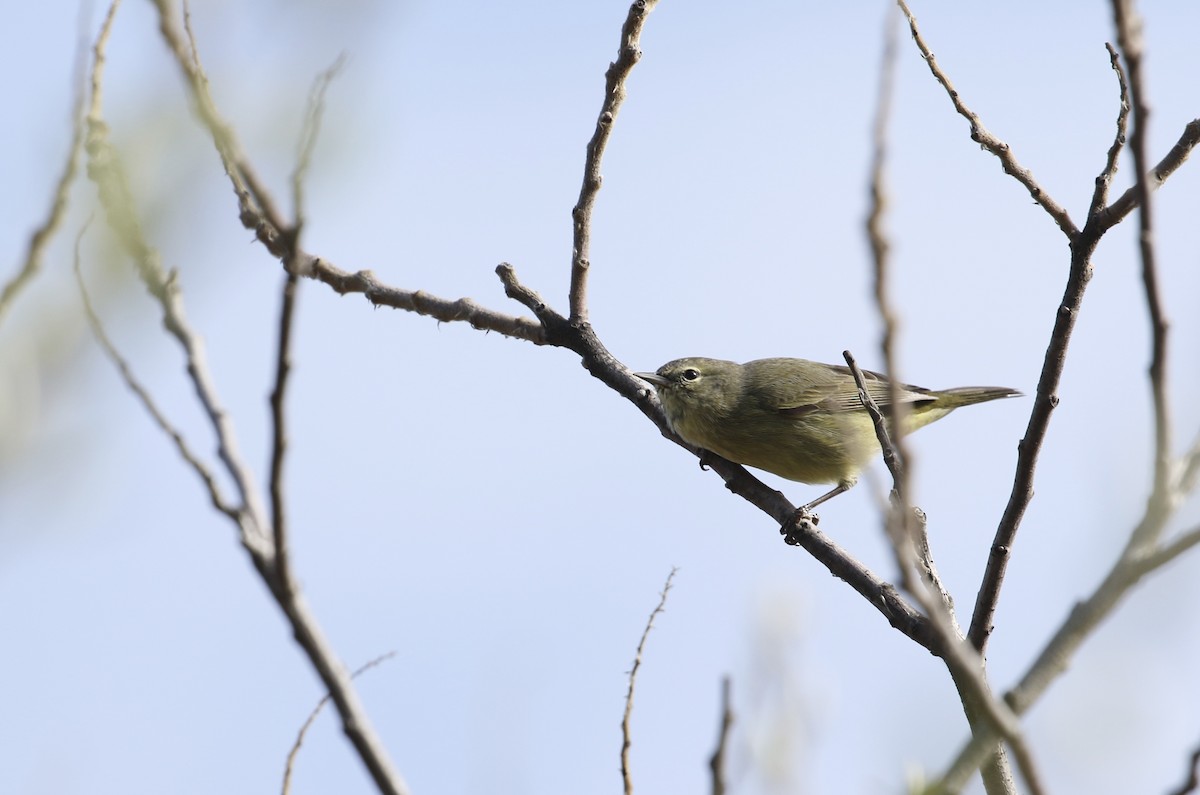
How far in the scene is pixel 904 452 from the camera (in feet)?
4.79

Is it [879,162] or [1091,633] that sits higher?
[879,162]

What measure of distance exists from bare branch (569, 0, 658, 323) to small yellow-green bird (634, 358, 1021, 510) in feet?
6.90

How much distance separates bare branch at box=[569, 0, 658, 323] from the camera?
421 cm

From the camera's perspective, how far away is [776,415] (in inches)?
285

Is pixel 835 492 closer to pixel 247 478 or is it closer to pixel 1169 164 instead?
pixel 1169 164

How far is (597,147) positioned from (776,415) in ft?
10.5

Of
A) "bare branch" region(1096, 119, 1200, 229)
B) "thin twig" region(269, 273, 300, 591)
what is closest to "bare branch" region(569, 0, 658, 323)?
"bare branch" region(1096, 119, 1200, 229)

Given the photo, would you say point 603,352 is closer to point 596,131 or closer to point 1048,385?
point 596,131

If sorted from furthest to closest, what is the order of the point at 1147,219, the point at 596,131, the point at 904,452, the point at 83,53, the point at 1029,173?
the point at 596,131 < the point at 1029,173 < the point at 83,53 < the point at 1147,219 < the point at 904,452

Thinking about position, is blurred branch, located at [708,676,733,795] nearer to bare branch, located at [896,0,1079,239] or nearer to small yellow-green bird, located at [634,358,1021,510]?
bare branch, located at [896,0,1079,239]

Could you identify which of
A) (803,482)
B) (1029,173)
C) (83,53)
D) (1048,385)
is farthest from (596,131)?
(803,482)

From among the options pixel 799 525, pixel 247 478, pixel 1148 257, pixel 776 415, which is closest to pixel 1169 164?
pixel 799 525

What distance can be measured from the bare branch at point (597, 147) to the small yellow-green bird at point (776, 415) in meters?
2.10

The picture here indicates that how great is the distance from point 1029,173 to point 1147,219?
7.19 ft
